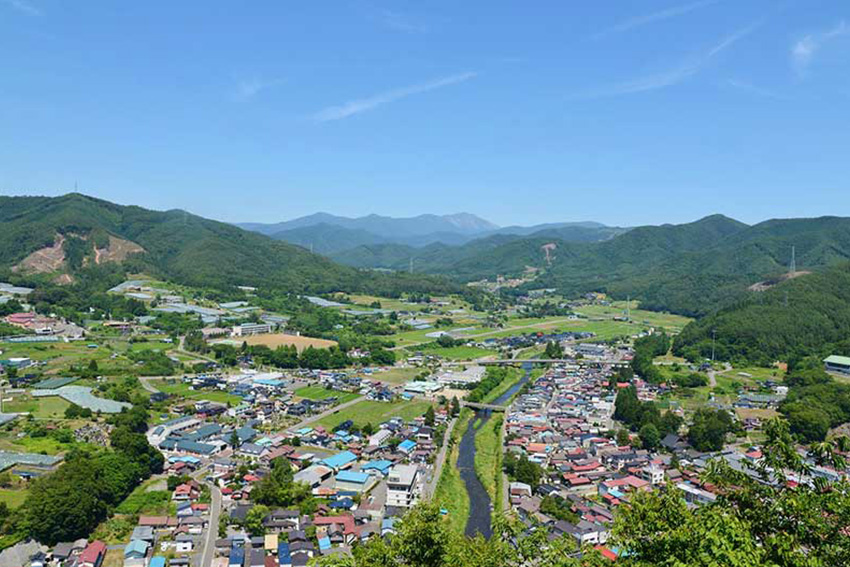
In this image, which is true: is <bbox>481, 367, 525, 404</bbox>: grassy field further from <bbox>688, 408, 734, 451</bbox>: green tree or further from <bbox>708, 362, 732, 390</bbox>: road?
<bbox>708, 362, 732, 390</bbox>: road

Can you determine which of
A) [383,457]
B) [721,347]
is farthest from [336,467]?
[721,347]

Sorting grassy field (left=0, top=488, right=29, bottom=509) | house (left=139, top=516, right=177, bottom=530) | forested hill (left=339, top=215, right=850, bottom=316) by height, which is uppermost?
forested hill (left=339, top=215, right=850, bottom=316)

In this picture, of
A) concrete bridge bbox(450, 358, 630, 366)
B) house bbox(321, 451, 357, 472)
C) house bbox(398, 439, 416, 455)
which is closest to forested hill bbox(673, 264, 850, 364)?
concrete bridge bbox(450, 358, 630, 366)

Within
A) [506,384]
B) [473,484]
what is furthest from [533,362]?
[473,484]

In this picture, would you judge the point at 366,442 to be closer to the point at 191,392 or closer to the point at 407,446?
the point at 407,446

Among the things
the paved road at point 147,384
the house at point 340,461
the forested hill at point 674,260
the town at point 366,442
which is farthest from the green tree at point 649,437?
the forested hill at point 674,260

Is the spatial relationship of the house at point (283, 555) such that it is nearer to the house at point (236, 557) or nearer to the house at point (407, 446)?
the house at point (236, 557)
